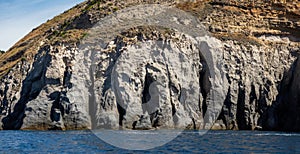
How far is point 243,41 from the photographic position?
78.6 m

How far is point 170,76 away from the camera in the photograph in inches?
2761

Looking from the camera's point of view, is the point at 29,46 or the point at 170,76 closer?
the point at 170,76

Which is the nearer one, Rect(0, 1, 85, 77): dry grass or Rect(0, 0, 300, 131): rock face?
Rect(0, 0, 300, 131): rock face

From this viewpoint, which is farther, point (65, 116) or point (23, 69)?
point (23, 69)

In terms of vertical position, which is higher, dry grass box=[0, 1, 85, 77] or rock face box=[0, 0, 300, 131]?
dry grass box=[0, 1, 85, 77]

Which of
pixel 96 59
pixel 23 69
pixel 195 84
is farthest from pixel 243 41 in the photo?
pixel 23 69

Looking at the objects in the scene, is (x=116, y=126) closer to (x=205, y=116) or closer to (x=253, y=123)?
(x=205, y=116)

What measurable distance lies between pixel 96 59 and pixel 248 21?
26880 millimetres

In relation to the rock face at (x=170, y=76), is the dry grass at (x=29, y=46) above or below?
above

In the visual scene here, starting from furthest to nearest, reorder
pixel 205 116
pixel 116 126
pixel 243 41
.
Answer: pixel 243 41
pixel 205 116
pixel 116 126

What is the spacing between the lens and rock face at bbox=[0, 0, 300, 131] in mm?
67188

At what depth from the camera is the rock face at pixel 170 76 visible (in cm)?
6719

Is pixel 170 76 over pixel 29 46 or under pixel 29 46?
under

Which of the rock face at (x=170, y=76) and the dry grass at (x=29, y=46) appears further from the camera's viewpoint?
the dry grass at (x=29, y=46)
